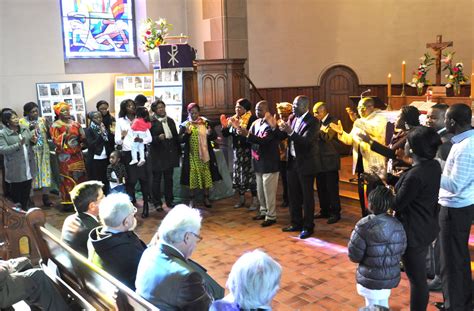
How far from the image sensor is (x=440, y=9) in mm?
10961

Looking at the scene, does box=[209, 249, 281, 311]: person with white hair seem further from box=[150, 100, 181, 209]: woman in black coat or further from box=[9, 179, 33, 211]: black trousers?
box=[9, 179, 33, 211]: black trousers

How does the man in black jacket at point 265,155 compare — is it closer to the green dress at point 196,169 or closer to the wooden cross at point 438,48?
the green dress at point 196,169

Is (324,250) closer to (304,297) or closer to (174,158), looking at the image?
(304,297)

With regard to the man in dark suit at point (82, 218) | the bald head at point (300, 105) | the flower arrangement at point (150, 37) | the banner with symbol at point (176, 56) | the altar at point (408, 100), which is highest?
the flower arrangement at point (150, 37)

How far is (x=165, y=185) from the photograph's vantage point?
7117mm

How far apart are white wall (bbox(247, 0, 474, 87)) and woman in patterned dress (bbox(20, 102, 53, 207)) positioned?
15.2 feet

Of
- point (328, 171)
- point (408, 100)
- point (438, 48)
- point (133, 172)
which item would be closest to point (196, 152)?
point (133, 172)

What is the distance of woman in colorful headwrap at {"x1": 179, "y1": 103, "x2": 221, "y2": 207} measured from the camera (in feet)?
22.3

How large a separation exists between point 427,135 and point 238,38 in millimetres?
7228

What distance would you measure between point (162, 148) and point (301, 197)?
2134 mm

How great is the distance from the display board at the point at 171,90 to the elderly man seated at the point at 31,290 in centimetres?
528

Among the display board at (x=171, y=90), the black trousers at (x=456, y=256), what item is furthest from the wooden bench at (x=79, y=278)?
the display board at (x=171, y=90)

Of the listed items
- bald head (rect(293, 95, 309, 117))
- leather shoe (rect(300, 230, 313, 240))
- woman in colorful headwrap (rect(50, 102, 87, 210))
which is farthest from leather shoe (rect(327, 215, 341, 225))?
woman in colorful headwrap (rect(50, 102, 87, 210))

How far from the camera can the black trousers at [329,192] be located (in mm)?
6160
